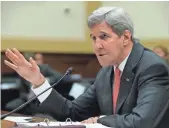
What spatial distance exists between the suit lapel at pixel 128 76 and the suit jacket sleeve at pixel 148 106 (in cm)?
7

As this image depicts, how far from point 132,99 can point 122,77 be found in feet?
0.42

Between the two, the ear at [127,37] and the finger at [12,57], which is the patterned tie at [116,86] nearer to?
the ear at [127,37]

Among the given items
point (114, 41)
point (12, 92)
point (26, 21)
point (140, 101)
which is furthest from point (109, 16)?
point (26, 21)

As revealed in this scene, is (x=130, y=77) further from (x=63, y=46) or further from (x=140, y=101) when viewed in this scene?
(x=63, y=46)

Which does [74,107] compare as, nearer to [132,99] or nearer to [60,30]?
[132,99]

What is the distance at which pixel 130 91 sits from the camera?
2.02 meters

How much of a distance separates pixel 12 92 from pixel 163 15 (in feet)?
9.62

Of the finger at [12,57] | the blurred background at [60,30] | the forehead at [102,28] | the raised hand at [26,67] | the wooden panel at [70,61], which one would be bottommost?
the wooden panel at [70,61]

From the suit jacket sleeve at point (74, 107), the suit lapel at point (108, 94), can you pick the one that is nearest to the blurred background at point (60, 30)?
the suit jacket sleeve at point (74, 107)

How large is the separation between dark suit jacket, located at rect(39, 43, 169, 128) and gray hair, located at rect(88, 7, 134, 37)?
6.9 inches

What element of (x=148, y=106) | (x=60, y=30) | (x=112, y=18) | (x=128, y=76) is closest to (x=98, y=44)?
(x=112, y=18)

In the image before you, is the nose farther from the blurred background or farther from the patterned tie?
the blurred background

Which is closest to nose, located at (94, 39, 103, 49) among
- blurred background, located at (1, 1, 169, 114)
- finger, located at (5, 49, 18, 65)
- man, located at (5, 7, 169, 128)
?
man, located at (5, 7, 169, 128)

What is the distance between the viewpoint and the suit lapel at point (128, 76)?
2.03m
